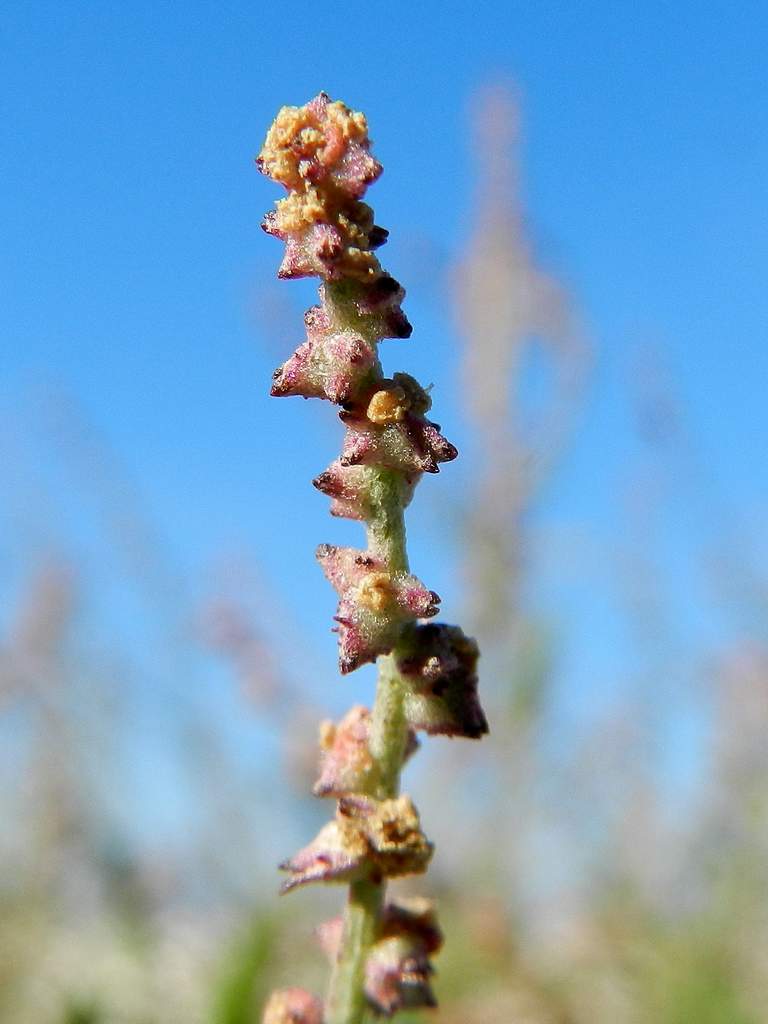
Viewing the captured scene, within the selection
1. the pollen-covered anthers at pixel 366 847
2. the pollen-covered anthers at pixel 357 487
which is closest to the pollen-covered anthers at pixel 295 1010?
the pollen-covered anthers at pixel 366 847

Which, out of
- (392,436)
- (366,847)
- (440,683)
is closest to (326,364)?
(392,436)

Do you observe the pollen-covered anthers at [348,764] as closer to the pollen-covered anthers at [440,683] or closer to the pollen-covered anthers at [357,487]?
the pollen-covered anthers at [440,683]

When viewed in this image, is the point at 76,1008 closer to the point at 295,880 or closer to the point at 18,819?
the point at 295,880

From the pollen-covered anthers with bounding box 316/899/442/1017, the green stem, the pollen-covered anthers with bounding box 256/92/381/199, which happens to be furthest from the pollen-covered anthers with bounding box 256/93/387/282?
the pollen-covered anthers with bounding box 316/899/442/1017

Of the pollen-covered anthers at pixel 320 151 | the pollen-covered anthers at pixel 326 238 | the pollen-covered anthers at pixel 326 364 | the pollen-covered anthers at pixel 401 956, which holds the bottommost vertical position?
the pollen-covered anthers at pixel 401 956

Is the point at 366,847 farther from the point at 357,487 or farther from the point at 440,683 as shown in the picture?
the point at 357,487

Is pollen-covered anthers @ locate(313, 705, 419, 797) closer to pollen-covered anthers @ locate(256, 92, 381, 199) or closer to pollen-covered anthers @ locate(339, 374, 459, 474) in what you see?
pollen-covered anthers @ locate(339, 374, 459, 474)

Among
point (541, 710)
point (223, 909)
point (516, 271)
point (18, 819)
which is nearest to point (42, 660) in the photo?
point (18, 819)
